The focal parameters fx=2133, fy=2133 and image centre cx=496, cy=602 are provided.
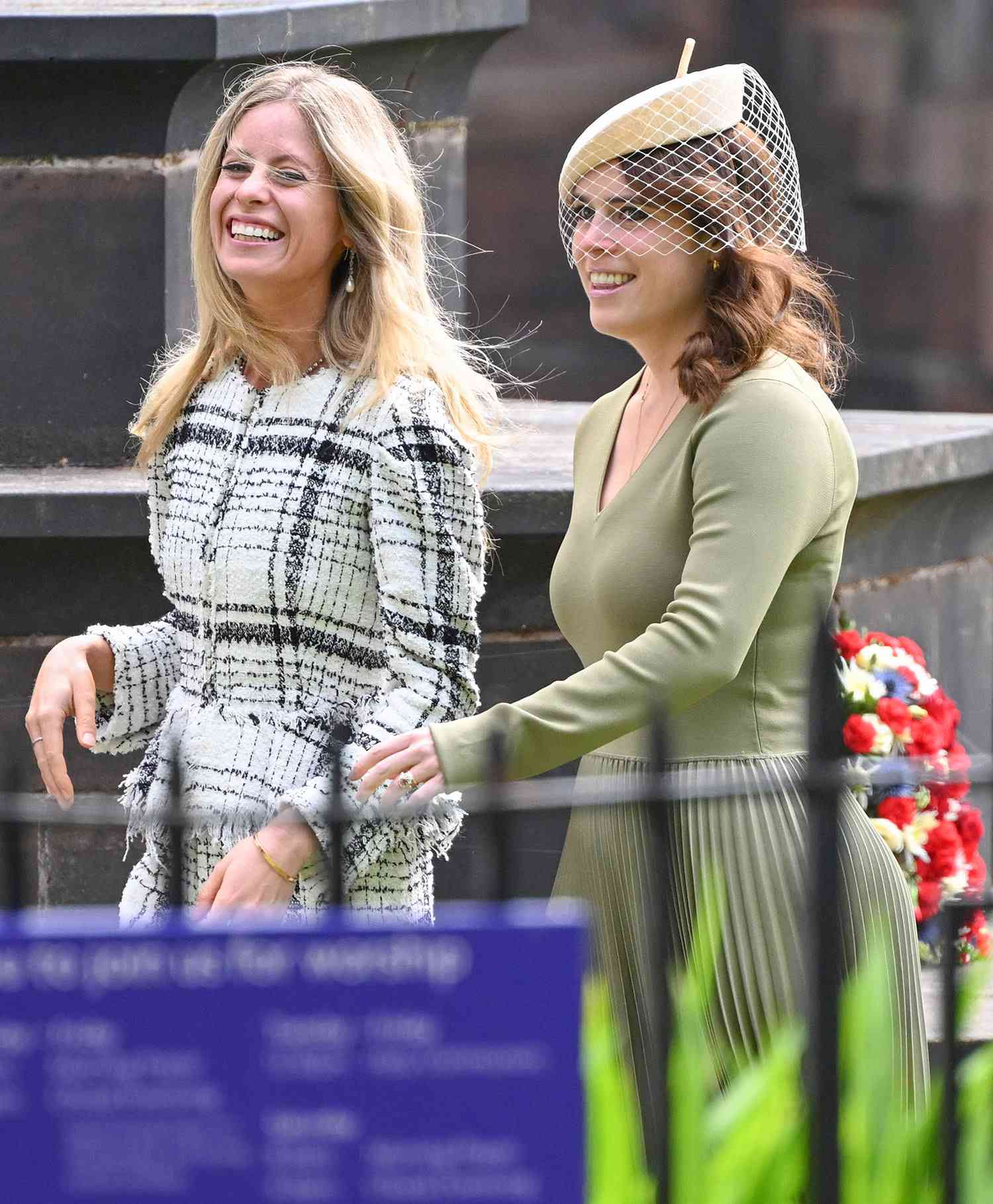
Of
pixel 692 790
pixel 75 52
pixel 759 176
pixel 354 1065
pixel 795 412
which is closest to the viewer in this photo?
pixel 354 1065

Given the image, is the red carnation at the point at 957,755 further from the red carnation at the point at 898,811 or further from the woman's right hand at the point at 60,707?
the woman's right hand at the point at 60,707

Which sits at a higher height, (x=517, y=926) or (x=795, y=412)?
(x=795, y=412)

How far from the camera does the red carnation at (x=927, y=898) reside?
4.18 m

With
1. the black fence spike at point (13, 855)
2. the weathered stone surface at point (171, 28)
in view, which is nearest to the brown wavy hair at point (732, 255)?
the black fence spike at point (13, 855)

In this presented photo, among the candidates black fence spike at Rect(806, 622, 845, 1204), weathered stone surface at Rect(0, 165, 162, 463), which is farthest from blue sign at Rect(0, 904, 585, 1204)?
weathered stone surface at Rect(0, 165, 162, 463)

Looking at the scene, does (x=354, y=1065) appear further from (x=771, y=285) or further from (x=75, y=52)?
(x=75, y=52)

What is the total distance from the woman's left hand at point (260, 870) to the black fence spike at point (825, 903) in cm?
93

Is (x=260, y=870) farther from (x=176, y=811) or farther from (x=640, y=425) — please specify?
(x=176, y=811)

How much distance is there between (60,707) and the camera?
9.28ft

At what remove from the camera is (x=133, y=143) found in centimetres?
436

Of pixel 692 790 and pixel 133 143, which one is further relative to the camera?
pixel 133 143

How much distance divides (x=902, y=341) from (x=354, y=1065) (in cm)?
798

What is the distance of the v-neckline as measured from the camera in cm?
267

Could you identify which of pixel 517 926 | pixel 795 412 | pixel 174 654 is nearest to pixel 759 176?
pixel 795 412
